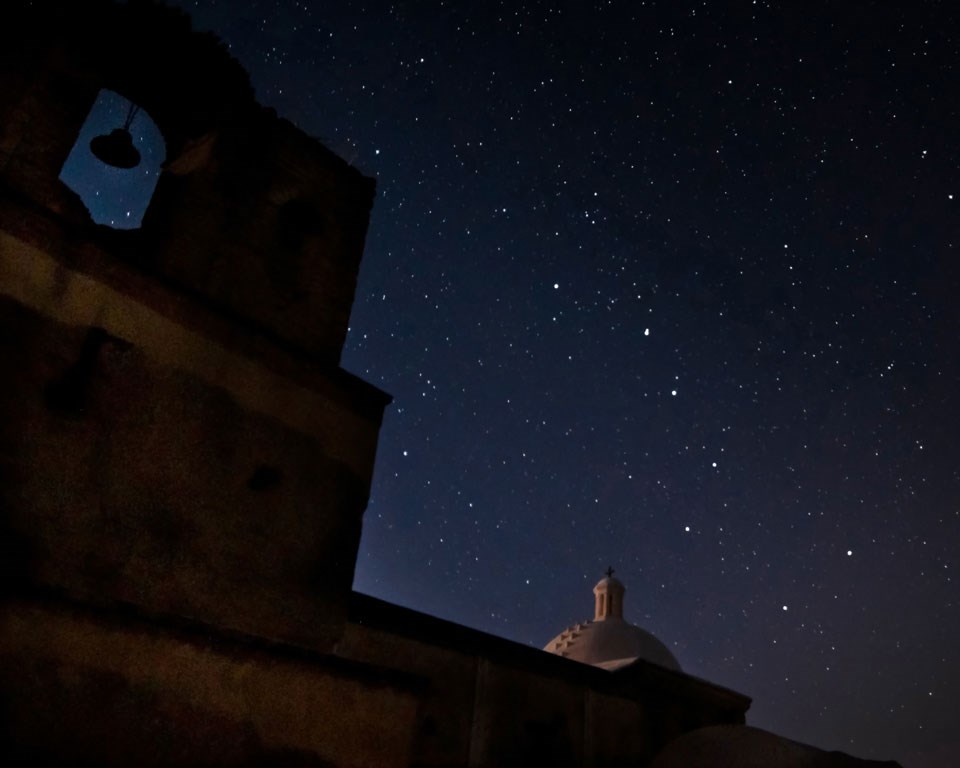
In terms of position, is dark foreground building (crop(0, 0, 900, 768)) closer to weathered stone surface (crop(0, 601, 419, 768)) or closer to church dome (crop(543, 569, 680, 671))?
weathered stone surface (crop(0, 601, 419, 768))

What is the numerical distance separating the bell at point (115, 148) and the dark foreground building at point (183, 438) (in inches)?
0.7

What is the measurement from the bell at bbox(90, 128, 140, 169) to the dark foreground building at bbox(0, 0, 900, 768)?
19mm

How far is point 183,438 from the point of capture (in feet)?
21.9

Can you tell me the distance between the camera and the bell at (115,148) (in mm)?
7613

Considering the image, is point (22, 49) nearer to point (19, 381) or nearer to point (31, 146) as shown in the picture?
point (31, 146)

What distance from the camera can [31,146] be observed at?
21.9ft

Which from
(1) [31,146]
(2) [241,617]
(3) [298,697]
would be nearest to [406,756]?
(3) [298,697]

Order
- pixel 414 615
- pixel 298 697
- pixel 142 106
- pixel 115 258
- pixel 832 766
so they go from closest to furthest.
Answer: pixel 298 697 < pixel 115 258 < pixel 142 106 < pixel 414 615 < pixel 832 766

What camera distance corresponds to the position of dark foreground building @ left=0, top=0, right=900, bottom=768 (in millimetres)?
4977

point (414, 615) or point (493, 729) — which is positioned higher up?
point (414, 615)

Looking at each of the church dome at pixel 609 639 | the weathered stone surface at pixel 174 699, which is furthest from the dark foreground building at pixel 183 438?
the church dome at pixel 609 639

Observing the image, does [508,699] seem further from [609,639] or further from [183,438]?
[609,639]

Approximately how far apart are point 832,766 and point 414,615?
6.13m

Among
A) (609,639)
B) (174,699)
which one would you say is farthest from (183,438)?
(609,639)
